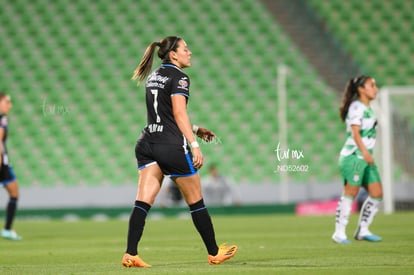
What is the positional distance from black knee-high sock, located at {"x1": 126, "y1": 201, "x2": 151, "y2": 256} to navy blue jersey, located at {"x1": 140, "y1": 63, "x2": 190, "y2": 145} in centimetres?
62

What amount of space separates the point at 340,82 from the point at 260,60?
2467 millimetres

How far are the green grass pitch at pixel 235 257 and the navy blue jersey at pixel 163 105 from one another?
3.98 feet

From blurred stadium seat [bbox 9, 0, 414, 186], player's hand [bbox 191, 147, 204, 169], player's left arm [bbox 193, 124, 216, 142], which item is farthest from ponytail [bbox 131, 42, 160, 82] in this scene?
blurred stadium seat [bbox 9, 0, 414, 186]

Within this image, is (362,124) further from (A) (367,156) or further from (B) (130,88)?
(B) (130,88)

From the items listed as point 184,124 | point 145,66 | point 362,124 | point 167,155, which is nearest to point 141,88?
point 362,124

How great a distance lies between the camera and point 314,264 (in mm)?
8031

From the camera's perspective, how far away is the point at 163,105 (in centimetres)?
800

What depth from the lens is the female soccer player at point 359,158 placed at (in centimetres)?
1095

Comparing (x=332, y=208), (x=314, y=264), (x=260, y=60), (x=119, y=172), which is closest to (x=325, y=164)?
(x=332, y=208)

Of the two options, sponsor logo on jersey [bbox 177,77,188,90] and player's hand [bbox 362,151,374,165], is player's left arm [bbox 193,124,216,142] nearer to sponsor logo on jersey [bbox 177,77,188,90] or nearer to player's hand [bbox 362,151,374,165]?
sponsor logo on jersey [bbox 177,77,188,90]

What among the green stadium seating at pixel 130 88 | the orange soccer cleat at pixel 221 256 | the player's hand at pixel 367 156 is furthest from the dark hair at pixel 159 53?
the green stadium seating at pixel 130 88

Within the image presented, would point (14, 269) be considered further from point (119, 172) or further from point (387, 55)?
point (387, 55)

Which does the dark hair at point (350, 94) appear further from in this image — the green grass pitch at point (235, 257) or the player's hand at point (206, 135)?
the player's hand at point (206, 135)

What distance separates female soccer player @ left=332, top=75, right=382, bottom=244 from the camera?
10945 millimetres
